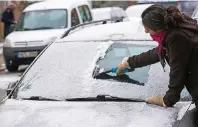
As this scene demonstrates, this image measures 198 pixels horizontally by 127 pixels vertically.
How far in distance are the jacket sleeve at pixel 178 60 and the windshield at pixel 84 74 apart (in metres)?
0.50

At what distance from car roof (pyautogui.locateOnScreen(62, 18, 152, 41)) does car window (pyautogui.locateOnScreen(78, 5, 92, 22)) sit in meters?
8.46

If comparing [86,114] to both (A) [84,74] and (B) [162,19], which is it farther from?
(B) [162,19]

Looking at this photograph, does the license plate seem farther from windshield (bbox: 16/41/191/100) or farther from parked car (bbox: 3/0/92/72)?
windshield (bbox: 16/41/191/100)

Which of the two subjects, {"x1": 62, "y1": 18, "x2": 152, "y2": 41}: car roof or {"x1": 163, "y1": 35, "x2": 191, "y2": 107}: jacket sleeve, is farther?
{"x1": 62, "y1": 18, "x2": 152, "y2": 41}: car roof

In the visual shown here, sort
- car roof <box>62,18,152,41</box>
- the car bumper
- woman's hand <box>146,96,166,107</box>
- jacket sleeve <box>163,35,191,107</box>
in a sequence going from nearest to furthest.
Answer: jacket sleeve <box>163,35,191,107</box> → woman's hand <box>146,96,166,107</box> → car roof <box>62,18,152,41</box> → the car bumper

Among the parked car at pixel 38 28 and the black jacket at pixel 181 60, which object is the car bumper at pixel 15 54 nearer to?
the parked car at pixel 38 28

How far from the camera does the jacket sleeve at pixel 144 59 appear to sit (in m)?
3.94

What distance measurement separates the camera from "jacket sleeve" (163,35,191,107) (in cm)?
328

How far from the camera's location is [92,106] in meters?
3.64

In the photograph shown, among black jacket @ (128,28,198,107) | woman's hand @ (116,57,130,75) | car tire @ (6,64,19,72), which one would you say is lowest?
car tire @ (6,64,19,72)

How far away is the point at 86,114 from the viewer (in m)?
3.46

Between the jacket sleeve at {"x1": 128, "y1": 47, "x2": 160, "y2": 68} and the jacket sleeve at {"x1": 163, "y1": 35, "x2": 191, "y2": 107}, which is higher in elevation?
the jacket sleeve at {"x1": 163, "y1": 35, "x2": 191, "y2": 107}

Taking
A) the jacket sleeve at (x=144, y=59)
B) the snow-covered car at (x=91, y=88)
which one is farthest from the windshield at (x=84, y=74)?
the jacket sleeve at (x=144, y=59)

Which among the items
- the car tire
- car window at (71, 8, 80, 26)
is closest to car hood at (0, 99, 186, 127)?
the car tire
